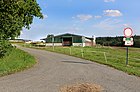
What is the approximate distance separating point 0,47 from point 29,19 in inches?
211

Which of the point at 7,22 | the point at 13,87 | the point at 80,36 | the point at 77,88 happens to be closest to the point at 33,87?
the point at 13,87

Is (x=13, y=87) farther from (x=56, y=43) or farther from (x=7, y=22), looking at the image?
(x=56, y=43)

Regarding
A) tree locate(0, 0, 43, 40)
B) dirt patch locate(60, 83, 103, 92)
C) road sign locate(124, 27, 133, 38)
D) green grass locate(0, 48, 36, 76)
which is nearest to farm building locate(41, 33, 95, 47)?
green grass locate(0, 48, 36, 76)

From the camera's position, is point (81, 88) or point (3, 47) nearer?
point (81, 88)

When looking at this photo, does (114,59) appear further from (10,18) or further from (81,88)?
(81,88)

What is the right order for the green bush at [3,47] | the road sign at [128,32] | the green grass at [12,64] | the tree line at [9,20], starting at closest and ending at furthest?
1. the green grass at [12,64]
2. the tree line at [9,20]
3. the green bush at [3,47]
4. the road sign at [128,32]

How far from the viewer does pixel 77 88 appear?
10602 mm

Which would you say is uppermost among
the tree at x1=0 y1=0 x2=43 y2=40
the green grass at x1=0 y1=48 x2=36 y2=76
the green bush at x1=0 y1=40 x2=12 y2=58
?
the tree at x1=0 y1=0 x2=43 y2=40

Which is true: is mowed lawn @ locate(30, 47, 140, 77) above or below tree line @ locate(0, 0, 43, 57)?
below

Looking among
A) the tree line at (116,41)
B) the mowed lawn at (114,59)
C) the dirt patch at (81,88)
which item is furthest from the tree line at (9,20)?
the tree line at (116,41)

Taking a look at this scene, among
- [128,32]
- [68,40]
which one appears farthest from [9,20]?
[68,40]

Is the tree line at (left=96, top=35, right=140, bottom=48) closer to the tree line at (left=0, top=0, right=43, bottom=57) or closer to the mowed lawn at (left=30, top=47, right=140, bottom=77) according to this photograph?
the mowed lawn at (left=30, top=47, right=140, bottom=77)

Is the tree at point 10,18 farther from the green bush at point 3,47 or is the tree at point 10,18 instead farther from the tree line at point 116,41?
the tree line at point 116,41

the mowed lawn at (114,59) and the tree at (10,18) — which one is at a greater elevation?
the tree at (10,18)
